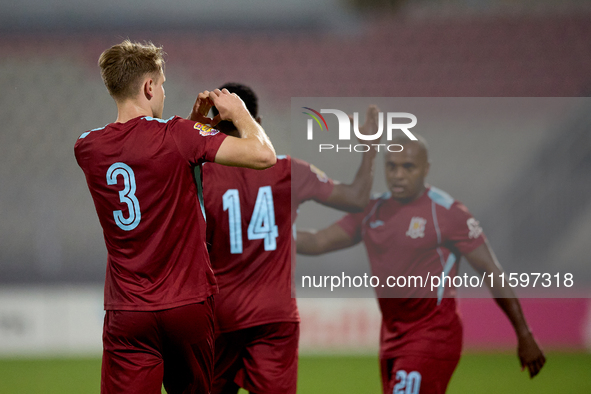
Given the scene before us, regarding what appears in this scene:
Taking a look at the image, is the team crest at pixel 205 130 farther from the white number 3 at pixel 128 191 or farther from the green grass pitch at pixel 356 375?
the green grass pitch at pixel 356 375

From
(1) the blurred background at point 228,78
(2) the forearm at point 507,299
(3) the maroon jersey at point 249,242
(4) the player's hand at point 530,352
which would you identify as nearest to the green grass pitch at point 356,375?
(1) the blurred background at point 228,78

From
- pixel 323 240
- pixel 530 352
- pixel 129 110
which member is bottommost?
pixel 530 352

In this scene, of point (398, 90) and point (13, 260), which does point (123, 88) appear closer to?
point (398, 90)

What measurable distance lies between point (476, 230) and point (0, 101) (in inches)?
263

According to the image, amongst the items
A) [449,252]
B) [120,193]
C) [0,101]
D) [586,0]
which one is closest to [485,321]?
[449,252]

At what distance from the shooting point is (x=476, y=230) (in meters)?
3.32

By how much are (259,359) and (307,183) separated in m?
0.92

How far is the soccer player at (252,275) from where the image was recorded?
9.30 feet

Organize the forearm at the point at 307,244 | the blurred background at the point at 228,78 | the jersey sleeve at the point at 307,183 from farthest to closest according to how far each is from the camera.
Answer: the blurred background at the point at 228,78 < the forearm at the point at 307,244 < the jersey sleeve at the point at 307,183

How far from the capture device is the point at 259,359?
9.30ft

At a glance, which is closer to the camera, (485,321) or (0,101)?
(485,321)

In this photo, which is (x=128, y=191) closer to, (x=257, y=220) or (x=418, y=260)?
(x=257, y=220)

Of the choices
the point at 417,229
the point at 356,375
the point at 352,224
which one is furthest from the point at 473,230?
the point at 356,375

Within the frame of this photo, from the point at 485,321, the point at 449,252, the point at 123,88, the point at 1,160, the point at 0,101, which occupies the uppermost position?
the point at 0,101
